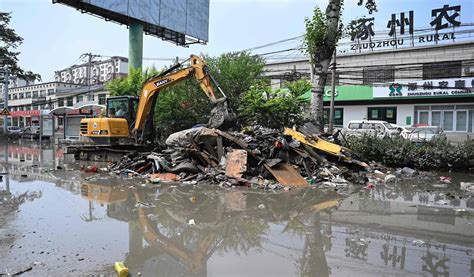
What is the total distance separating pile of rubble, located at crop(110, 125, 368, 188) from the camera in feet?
33.4

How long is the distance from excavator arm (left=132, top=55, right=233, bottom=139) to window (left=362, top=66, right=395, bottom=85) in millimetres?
19881

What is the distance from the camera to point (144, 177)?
36.6 feet

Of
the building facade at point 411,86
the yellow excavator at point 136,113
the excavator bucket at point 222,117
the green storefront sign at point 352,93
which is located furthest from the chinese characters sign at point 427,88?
the excavator bucket at point 222,117

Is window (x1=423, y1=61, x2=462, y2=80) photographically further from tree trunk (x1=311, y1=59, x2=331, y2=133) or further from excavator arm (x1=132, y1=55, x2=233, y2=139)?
excavator arm (x1=132, y1=55, x2=233, y2=139)

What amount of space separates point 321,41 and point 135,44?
59.7 ft

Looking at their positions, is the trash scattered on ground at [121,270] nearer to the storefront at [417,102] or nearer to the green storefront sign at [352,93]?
the green storefront sign at [352,93]

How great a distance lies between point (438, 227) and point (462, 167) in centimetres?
749

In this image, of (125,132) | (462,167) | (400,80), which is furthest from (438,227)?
(400,80)

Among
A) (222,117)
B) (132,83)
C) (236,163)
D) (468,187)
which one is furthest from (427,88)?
(236,163)

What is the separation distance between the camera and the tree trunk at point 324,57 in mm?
13570

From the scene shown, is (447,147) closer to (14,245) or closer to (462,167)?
(462,167)

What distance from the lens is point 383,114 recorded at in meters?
29.6

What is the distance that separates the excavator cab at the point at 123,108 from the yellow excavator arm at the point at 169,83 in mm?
756

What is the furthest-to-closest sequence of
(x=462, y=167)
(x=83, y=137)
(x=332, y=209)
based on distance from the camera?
(x=83, y=137) → (x=462, y=167) → (x=332, y=209)
